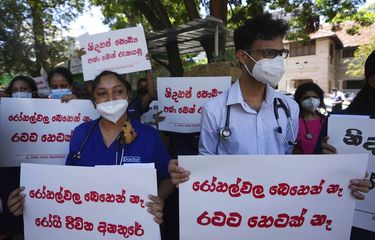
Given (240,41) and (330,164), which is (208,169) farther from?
(240,41)

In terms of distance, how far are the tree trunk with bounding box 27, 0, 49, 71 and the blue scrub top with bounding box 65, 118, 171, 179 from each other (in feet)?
50.0

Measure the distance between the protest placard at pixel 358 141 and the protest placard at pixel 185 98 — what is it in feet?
6.39

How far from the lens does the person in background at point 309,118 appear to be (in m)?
3.38

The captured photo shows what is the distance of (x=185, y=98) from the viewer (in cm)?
416

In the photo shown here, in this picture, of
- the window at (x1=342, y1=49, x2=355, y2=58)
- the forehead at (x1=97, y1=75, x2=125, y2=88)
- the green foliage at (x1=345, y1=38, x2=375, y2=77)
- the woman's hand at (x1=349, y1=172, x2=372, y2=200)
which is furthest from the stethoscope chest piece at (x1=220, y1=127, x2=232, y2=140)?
the window at (x1=342, y1=49, x2=355, y2=58)

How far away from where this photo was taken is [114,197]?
2.09 metres

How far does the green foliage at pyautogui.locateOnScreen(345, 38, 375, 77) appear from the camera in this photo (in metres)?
30.2

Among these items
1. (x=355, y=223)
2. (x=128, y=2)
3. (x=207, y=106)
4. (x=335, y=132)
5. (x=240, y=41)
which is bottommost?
(x=355, y=223)

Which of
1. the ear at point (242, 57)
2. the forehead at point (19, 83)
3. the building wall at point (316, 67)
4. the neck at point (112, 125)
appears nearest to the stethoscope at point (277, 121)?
the ear at point (242, 57)

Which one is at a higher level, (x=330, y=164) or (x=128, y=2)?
(x=128, y=2)

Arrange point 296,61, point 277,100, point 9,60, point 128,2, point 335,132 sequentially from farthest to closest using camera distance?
point 296,61
point 9,60
point 128,2
point 277,100
point 335,132

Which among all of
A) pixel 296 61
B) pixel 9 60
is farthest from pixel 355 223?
pixel 296 61

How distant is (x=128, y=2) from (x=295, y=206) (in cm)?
1174

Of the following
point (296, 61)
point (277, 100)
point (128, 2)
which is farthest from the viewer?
point (296, 61)
